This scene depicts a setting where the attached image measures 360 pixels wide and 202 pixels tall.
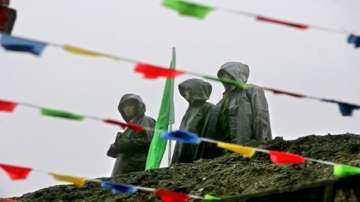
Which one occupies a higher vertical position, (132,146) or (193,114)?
(193,114)

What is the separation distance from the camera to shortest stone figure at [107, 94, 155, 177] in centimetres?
1809

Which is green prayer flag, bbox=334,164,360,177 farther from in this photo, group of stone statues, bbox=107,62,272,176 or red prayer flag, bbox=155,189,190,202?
group of stone statues, bbox=107,62,272,176

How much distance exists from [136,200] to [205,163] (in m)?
1.69

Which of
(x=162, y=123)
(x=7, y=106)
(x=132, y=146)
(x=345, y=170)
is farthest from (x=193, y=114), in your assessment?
(x=7, y=106)

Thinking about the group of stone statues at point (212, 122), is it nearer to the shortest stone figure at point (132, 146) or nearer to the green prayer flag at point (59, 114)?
the shortest stone figure at point (132, 146)

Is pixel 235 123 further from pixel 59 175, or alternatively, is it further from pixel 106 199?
pixel 59 175

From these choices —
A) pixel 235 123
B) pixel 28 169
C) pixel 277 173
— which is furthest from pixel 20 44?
pixel 235 123

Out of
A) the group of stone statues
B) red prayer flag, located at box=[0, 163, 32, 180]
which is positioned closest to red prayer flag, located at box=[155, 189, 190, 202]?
red prayer flag, located at box=[0, 163, 32, 180]

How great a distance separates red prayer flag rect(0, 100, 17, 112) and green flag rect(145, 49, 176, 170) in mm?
6903

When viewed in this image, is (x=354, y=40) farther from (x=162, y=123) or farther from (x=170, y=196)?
(x=162, y=123)

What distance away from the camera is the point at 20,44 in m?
9.42

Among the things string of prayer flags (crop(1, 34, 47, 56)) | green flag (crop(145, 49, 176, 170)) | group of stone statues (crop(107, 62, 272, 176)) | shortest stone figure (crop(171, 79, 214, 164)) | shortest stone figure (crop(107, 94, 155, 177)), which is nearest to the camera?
string of prayer flags (crop(1, 34, 47, 56))

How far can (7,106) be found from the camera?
31.7 ft

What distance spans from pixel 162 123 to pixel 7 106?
917cm
